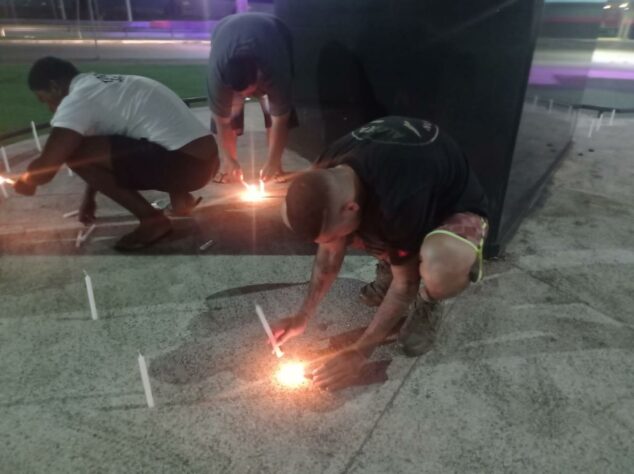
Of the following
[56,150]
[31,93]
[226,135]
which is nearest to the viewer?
[56,150]

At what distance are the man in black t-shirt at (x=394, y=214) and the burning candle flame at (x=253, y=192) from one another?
202cm

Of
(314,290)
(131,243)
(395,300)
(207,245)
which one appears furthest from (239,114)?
(395,300)

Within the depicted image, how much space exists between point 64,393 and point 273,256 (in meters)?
1.57

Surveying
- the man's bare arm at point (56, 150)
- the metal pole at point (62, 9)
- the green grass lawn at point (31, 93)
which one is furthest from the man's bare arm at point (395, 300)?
the metal pole at point (62, 9)

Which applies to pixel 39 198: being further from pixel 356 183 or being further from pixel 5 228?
pixel 356 183

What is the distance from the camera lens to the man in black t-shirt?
5.82 feet

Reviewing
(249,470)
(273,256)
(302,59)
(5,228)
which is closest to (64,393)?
(249,470)

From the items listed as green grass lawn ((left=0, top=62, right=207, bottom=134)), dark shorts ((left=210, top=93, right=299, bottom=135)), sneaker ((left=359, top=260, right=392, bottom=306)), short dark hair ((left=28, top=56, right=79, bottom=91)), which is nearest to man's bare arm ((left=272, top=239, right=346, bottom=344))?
sneaker ((left=359, top=260, right=392, bottom=306))

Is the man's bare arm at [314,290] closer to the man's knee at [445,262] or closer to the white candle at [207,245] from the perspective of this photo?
the man's knee at [445,262]

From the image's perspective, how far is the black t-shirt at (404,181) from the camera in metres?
1.88

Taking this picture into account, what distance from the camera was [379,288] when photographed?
2.80 meters

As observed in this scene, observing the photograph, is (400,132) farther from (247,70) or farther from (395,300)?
(247,70)

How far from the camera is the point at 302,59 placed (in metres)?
5.06

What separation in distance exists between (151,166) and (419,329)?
6.77 feet
